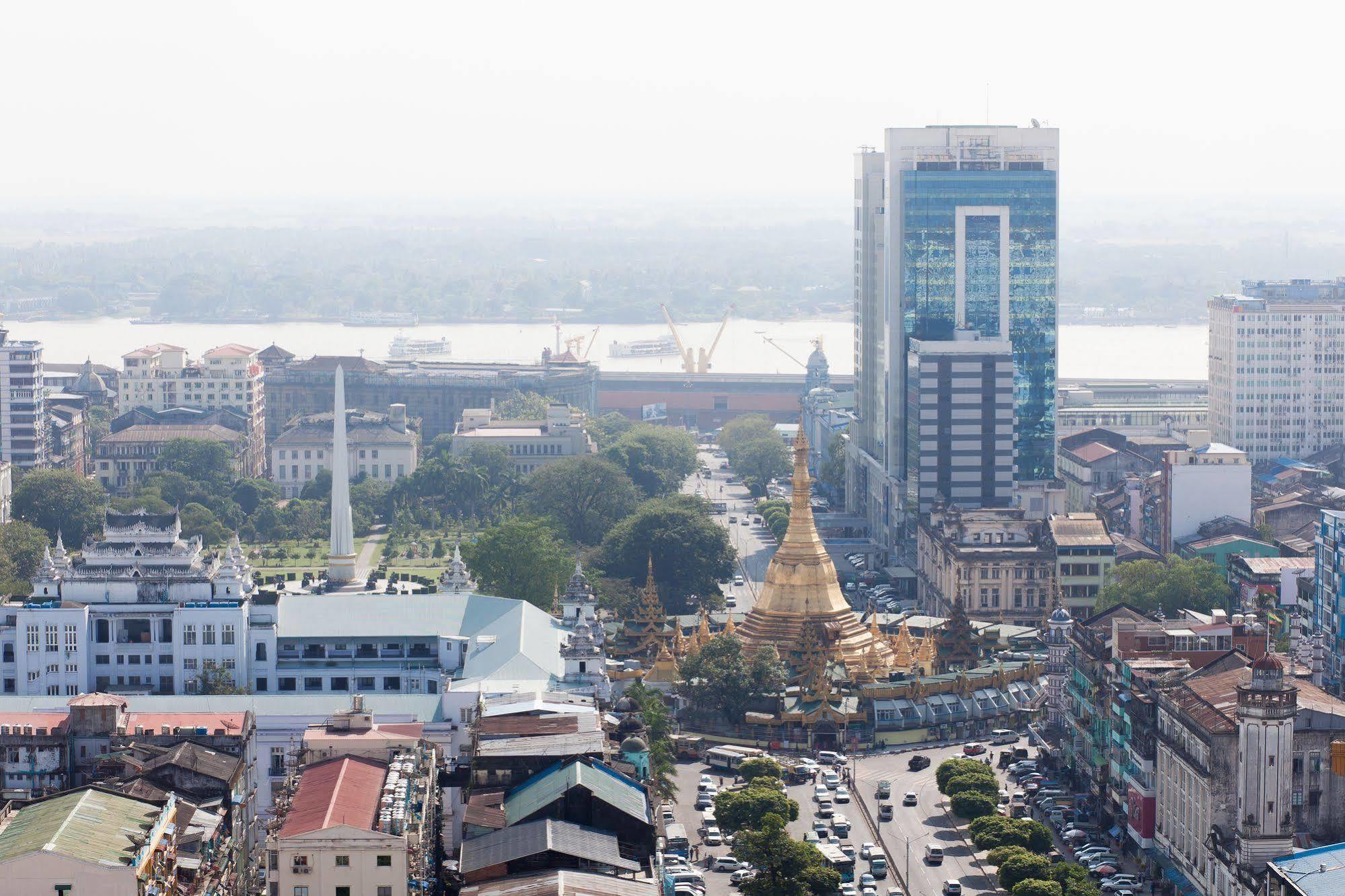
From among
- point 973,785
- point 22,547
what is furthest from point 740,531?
point 973,785

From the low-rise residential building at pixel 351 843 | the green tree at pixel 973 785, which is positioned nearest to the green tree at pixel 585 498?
the green tree at pixel 973 785

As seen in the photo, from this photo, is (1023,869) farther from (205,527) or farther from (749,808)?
(205,527)

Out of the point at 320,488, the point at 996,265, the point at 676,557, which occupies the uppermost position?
the point at 996,265

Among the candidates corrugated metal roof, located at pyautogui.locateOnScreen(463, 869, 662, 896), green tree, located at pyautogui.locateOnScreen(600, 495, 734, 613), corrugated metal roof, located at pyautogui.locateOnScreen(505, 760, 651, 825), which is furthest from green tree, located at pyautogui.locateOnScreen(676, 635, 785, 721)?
corrugated metal roof, located at pyautogui.locateOnScreen(463, 869, 662, 896)

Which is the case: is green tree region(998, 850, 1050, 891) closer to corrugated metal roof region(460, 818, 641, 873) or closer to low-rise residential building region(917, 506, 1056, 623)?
corrugated metal roof region(460, 818, 641, 873)

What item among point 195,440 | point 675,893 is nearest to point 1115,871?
point 675,893
